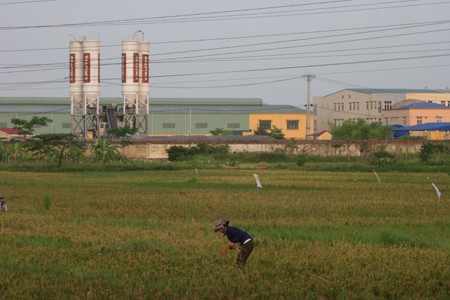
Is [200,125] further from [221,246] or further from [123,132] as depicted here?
[221,246]

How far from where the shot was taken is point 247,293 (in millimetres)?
12477

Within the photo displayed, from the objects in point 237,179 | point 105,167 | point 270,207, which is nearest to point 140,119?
point 105,167

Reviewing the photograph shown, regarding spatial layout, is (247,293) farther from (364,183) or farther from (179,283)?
(364,183)

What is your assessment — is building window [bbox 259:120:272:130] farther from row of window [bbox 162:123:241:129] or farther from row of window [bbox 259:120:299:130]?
row of window [bbox 162:123:241:129]

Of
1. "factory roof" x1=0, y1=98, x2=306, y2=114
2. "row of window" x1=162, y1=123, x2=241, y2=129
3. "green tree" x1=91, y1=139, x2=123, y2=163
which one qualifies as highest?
"factory roof" x1=0, y1=98, x2=306, y2=114

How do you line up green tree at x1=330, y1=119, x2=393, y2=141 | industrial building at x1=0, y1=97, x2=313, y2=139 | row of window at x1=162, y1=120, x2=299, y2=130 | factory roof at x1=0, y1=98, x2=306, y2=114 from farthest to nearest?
row of window at x1=162, y1=120, x2=299, y2=130, factory roof at x1=0, y1=98, x2=306, y2=114, industrial building at x1=0, y1=97, x2=313, y2=139, green tree at x1=330, y1=119, x2=393, y2=141

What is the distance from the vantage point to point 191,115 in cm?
10488

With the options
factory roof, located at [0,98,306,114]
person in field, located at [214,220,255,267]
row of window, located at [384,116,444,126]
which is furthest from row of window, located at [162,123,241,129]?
person in field, located at [214,220,255,267]

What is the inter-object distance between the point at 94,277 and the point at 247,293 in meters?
2.75

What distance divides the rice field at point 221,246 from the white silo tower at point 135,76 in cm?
5368

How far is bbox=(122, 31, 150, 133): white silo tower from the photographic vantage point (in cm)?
8469

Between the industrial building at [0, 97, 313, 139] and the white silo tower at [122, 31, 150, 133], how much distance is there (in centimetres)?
1290

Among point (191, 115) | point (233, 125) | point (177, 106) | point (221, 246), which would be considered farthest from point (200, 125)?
point (221, 246)

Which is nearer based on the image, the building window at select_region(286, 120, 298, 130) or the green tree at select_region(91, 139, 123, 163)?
the green tree at select_region(91, 139, 123, 163)
